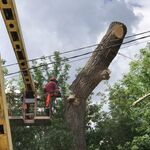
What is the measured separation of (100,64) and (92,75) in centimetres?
37

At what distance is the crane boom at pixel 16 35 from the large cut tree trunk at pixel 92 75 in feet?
6.25

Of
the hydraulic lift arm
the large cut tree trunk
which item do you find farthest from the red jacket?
the large cut tree trunk

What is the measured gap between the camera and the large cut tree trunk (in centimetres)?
1370

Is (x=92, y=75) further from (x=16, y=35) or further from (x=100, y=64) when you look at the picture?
(x=16, y=35)

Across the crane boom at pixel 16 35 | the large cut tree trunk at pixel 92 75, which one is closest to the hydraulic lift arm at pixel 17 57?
the crane boom at pixel 16 35

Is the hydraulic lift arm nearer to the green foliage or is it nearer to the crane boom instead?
the crane boom

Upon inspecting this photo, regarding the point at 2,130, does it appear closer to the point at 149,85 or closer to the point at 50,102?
the point at 50,102

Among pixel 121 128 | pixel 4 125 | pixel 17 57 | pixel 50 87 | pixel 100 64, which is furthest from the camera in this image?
pixel 121 128

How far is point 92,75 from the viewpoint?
13.9 m

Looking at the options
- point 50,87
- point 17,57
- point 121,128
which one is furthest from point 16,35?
point 121,128

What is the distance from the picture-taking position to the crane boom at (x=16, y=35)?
862 centimetres

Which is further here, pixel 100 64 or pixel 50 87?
pixel 100 64

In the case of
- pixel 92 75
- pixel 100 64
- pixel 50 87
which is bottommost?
pixel 50 87

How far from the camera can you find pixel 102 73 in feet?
45.2
